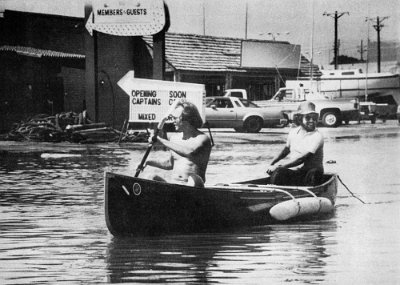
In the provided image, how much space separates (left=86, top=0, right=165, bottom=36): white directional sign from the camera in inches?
801

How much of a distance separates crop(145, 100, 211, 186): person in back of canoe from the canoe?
0.75ft

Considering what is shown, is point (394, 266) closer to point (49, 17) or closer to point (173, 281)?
point (173, 281)

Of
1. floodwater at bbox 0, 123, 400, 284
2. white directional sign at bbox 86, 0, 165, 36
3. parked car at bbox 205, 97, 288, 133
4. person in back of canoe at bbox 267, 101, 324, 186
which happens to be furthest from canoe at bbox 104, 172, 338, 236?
parked car at bbox 205, 97, 288, 133

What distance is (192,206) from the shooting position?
7.89 meters

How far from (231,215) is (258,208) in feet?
1.26

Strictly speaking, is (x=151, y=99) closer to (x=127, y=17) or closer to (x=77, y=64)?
(x=127, y=17)

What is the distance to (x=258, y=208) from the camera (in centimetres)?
859

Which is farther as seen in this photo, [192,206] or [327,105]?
[327,105]

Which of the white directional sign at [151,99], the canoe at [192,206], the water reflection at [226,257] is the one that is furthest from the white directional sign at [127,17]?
the water reflection at [226,257]

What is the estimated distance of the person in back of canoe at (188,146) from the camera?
7977 mm

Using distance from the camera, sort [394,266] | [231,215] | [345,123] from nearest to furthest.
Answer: [394,266]
[231,215]
[345,123]

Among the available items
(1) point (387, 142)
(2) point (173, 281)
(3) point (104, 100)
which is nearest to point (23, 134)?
(3) point (104, 100)

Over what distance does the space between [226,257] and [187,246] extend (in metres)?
0.62

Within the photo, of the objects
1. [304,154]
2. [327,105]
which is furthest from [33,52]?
[304,154]
